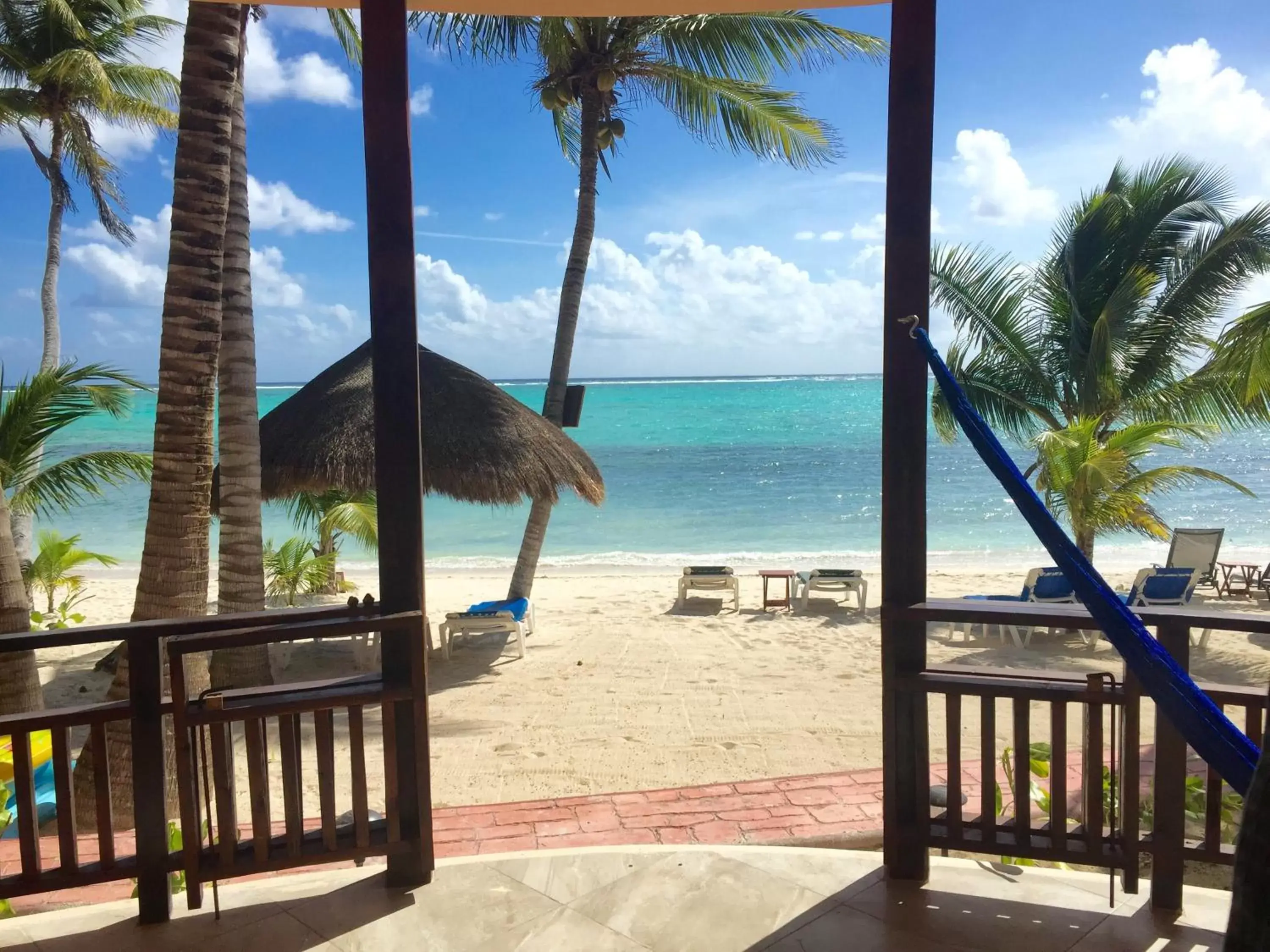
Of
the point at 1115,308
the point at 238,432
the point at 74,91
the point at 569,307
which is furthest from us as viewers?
the point at 74,91

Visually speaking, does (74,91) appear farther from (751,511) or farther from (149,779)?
(751,511)

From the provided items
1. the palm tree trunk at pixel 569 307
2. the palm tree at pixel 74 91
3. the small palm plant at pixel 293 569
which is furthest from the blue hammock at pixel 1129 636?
the palm tree at pixel 74 91

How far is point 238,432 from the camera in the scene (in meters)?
5.02

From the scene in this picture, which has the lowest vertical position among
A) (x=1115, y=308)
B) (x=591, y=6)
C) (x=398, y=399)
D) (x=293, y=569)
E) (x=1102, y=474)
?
(x=293, y=569)

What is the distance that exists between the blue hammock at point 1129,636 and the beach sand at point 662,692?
9.30 feet

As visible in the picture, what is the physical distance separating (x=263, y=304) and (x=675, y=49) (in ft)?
158

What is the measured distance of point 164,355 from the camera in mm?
3955

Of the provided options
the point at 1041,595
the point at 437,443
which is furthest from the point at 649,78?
the point at 1041,595

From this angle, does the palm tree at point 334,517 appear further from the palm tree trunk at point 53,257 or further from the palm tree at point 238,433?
the palm tree trunk at point 53,257

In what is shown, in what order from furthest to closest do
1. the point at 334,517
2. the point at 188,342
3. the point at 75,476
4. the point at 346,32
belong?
the point at 334,517, the point at 346,32, the point at 75,476, the point at 188,342

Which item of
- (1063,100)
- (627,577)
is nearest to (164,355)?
(627,577)

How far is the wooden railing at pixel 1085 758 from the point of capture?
7.04 ft

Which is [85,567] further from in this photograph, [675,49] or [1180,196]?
[1180,196]

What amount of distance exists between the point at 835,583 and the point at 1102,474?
9.04ft
